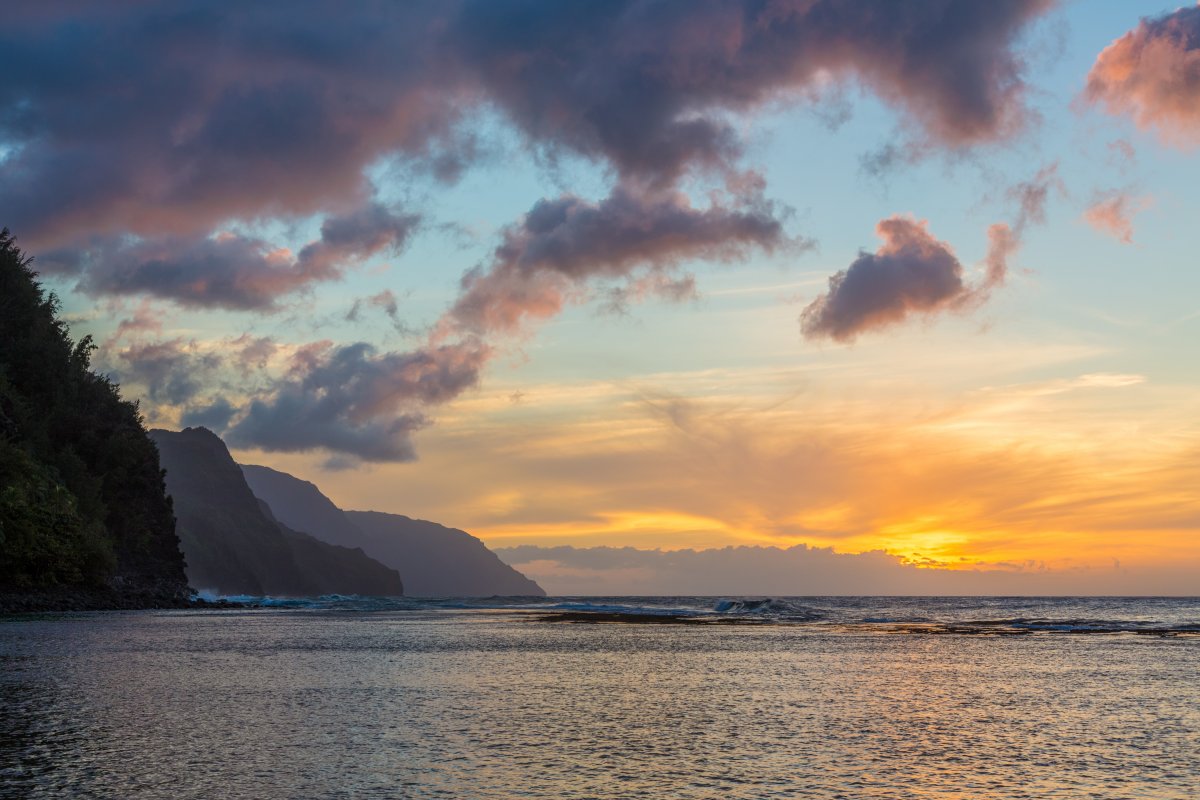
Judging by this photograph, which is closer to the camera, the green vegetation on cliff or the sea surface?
the sea surface

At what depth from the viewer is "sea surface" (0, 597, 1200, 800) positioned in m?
11.1

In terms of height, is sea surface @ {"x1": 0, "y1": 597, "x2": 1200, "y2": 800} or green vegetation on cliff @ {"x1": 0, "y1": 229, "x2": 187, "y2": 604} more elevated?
green vegetation on cliff @ {"x1": 0, "y1": 229, "x2": 187, "y2": 604}

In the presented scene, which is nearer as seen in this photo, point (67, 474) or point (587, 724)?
point (587, 724)

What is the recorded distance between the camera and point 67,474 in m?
91.8

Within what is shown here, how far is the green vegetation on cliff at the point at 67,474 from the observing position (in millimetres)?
71688

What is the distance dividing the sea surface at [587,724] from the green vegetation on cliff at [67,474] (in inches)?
1828

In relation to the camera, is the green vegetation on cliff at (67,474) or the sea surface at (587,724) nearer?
the sea surface at (587,724)

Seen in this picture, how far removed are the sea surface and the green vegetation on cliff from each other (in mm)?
46428

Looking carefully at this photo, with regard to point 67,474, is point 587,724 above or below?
below

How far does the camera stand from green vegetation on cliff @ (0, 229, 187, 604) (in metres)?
71.7

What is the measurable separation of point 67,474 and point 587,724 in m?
91.7

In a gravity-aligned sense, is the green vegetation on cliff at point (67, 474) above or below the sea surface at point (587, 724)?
above

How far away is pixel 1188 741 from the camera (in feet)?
47.9

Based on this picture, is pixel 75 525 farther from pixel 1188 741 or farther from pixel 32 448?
pixel 1188 741
